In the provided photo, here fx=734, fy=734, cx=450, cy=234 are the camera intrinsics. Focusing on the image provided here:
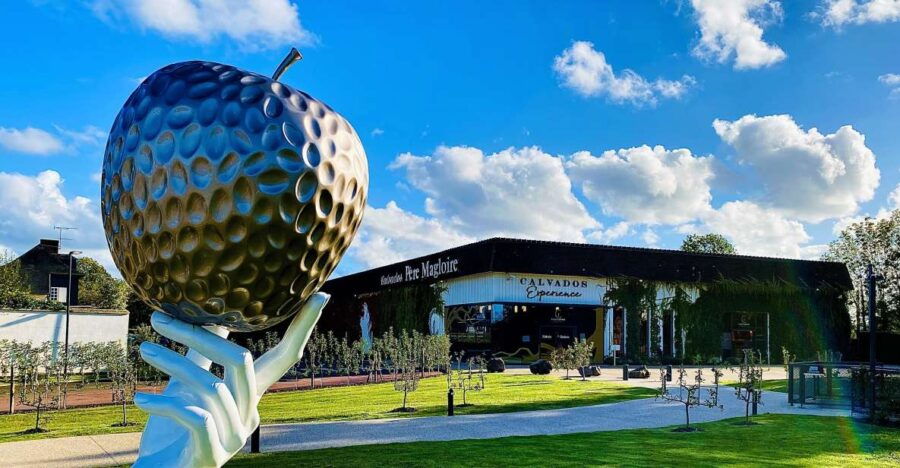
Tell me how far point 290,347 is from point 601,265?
116ft

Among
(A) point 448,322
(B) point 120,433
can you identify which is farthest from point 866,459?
(A) point 448,322

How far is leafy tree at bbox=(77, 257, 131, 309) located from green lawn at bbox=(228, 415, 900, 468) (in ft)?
147

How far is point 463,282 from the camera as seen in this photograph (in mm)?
38188

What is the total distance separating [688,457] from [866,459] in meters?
2.64

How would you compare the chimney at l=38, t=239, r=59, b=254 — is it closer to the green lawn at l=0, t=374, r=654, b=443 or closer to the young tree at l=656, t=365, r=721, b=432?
the green lawn at l=0, t=374, r=654, b=443

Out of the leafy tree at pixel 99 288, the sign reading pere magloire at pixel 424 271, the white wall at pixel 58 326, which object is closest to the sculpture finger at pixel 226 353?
the white wall at pixel 58 326

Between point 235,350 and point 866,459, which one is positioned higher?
point 235,350

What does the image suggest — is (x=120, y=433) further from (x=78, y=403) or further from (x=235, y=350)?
(x=235, y=350)

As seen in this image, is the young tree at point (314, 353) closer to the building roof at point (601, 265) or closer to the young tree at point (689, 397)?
the building roof at point (601, 265)

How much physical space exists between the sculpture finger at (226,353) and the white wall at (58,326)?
30831 mm

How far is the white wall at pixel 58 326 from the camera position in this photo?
3114 cm

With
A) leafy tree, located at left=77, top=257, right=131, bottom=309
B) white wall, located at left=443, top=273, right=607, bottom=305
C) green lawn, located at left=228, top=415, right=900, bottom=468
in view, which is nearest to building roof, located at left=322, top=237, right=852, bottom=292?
white wall, located at left=443, top=273, right=607, bottom=305

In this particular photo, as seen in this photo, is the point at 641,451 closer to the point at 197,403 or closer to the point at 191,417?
the point at 197,403

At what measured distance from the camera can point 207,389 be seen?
4070mm
